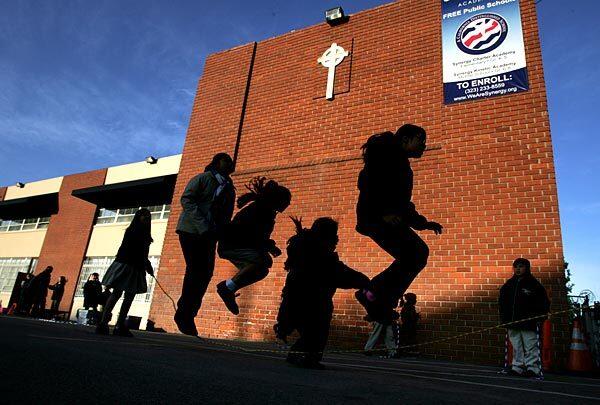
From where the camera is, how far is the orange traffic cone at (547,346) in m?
6.15

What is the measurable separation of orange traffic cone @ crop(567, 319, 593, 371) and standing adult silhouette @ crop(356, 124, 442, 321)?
15.1 feet

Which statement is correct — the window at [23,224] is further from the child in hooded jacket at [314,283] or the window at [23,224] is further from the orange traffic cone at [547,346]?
the orange traffic cone at [547,346]

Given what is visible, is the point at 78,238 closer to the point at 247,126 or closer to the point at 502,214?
the point at 247,126

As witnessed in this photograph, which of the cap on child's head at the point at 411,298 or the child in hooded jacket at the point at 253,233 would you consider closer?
the child in hooded jacket at the point at 253,233

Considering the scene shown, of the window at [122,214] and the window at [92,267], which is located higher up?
the window at [122,214]

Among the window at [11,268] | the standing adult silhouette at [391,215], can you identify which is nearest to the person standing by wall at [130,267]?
the standing adult silhouette at [391,215]

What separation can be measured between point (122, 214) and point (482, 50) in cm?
1654

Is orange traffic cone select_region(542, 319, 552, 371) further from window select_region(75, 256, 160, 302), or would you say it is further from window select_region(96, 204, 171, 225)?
window select_region(75, 256, 160, 302)

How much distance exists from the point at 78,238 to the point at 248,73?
1360cm

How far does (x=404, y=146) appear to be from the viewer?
330 cm

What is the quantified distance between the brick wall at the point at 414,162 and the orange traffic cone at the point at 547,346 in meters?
0.15

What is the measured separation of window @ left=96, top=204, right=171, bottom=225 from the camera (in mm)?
17481

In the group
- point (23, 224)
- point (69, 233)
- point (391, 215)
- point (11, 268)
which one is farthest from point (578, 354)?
point (23, 224)

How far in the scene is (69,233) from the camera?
2011 cm
